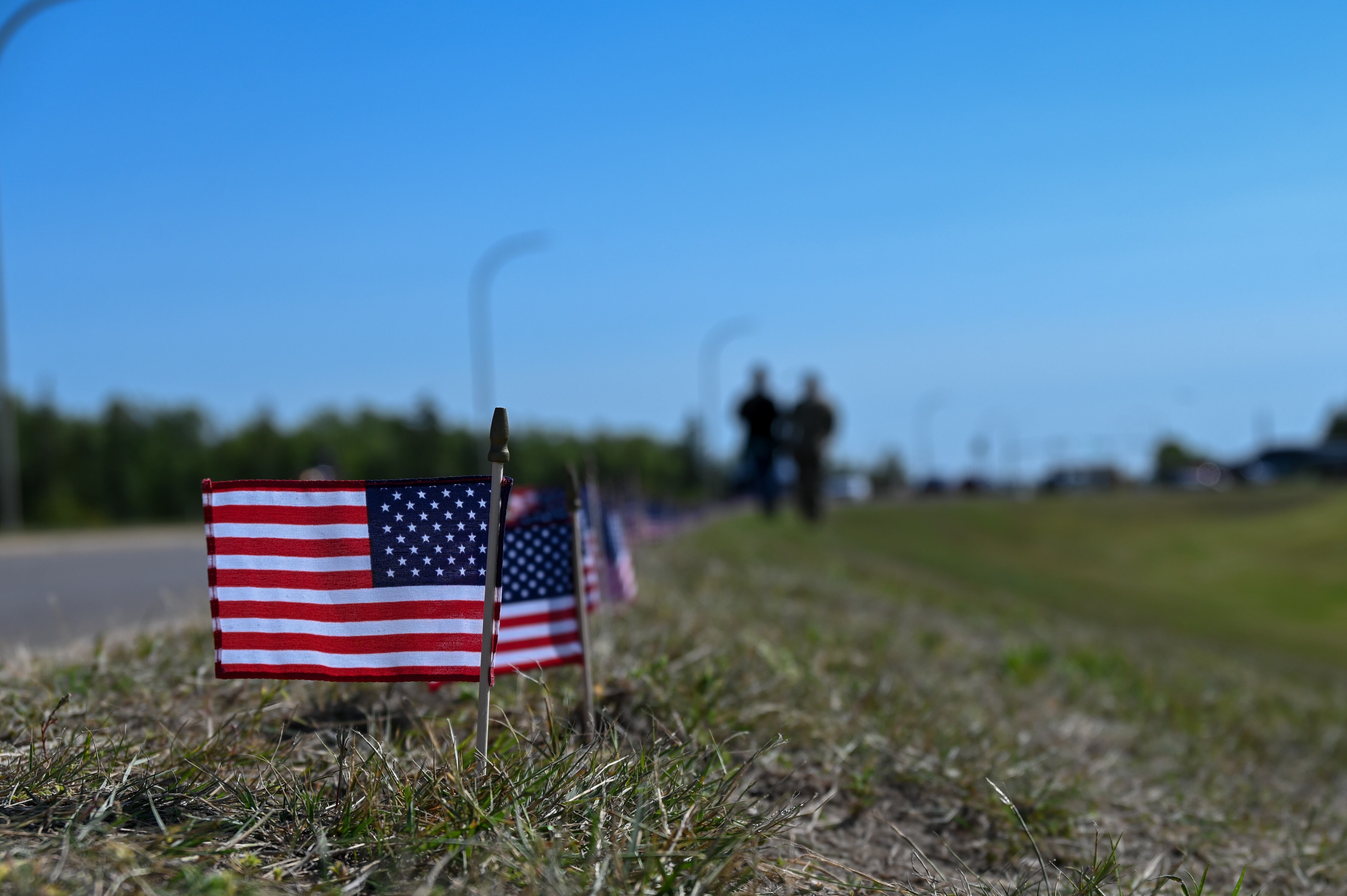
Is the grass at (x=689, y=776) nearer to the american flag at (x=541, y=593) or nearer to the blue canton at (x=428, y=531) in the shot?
the american flag at (x=541, y=593)

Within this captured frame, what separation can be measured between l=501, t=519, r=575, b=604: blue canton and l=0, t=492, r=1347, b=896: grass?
47 centimetres

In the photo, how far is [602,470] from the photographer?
23312 mm

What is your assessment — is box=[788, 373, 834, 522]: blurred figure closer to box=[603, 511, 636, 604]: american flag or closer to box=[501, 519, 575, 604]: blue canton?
box=[603, 511, 636, 604]: american flag

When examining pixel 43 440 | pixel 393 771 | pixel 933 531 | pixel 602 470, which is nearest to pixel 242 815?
pixel 393 771

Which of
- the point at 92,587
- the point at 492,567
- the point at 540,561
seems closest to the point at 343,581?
the point at 492,567

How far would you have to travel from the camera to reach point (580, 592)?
17.9ft

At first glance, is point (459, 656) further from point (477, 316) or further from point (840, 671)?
point (477, 316)

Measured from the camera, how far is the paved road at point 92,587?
29.9ft

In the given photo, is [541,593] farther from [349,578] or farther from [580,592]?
[349,578]

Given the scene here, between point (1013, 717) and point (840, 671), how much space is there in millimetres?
1192

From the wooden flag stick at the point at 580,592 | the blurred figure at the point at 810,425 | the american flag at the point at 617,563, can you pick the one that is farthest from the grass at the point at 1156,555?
the wooden flag stick at the point at 580,592

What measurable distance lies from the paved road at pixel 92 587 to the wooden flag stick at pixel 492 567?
3.16 m

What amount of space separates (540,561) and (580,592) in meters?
0.29

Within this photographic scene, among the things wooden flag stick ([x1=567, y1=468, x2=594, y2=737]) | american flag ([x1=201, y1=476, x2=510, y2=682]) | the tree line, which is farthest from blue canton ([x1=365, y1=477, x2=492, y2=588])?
the tree line
